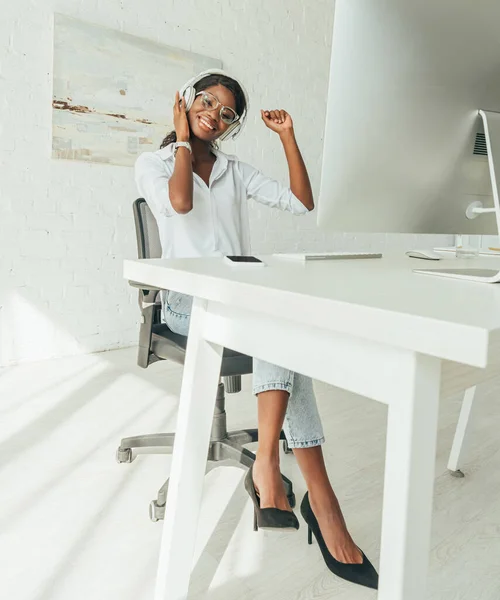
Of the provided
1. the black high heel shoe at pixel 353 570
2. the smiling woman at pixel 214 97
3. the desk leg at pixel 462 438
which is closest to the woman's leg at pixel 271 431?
the black high heel shoe at pixel 353 570

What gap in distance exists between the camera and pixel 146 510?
136 centimetres

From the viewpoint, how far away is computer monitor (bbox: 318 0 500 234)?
76cm

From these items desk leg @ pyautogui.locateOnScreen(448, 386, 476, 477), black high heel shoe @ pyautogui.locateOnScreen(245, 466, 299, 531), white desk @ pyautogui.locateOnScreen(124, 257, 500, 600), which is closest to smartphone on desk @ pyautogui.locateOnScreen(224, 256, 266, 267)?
white desk @ pyautogui.locateOnScreen(124, 257, 500, 600)

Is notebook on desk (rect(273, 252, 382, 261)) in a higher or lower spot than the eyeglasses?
lower

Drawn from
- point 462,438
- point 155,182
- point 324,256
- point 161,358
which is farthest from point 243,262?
point 462,438

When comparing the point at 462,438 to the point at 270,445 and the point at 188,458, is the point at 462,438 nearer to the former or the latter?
the point at 270,445

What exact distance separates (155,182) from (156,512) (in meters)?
0.90

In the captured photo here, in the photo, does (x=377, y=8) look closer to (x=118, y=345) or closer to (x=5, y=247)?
(x=5, y=247)

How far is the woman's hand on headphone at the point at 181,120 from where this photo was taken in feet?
4.94

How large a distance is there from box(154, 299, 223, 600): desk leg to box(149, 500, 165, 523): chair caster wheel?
340 millimetres

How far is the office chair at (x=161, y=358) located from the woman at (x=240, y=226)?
4 cm

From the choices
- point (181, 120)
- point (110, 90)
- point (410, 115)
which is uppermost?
point (110, 90)

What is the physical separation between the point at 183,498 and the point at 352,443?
3.33 ft

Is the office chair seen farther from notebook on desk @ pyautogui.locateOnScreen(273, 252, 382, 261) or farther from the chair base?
notebook on desk @ pyautogui.locateOnScreen(273, 252, 382, 261)
